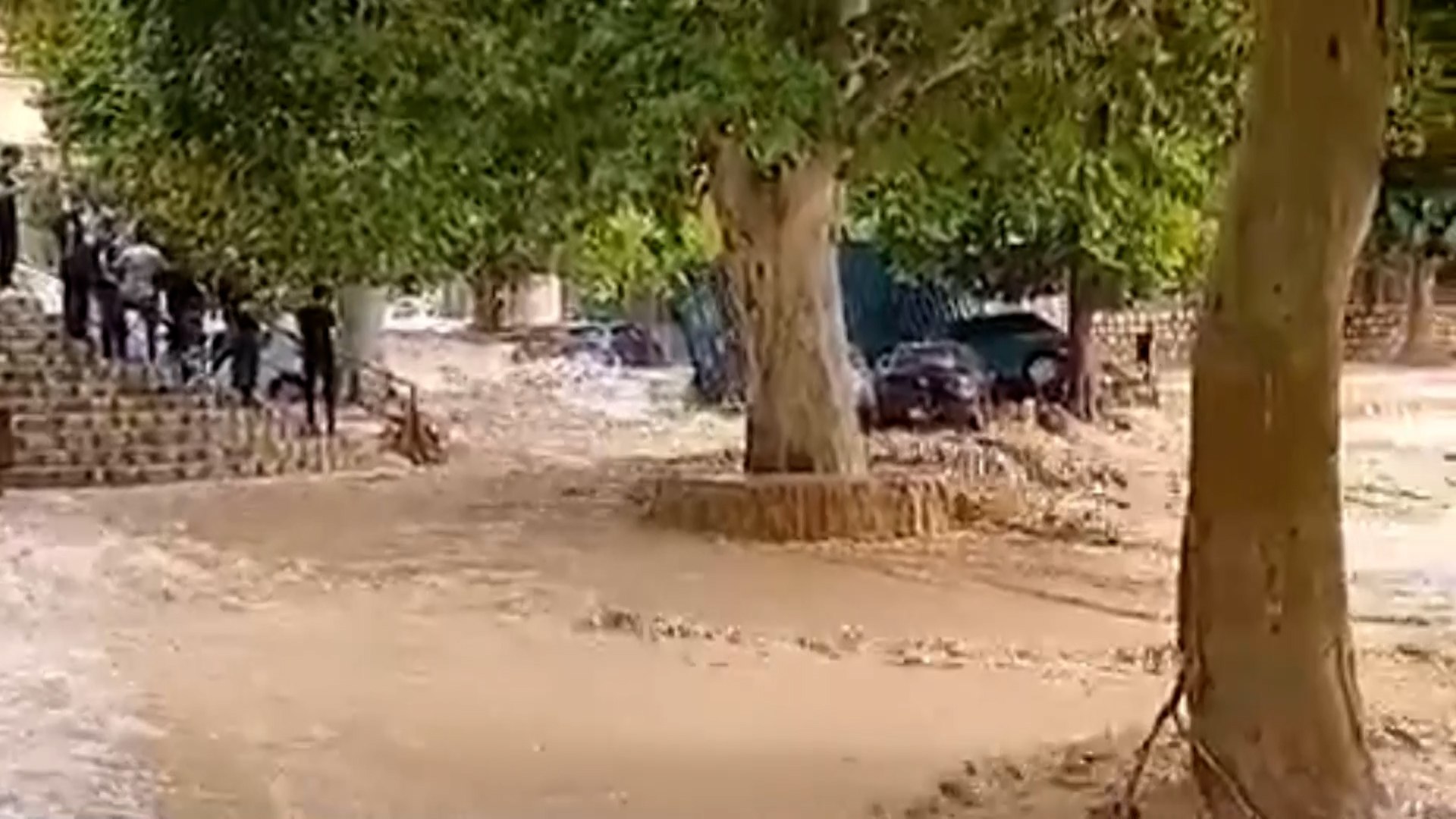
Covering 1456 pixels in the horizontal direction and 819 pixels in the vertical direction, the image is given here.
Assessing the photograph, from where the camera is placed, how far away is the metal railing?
12.8 metres

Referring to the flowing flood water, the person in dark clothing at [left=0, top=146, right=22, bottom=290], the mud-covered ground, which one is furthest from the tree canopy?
the person in dark clothing at [left=0, top=146, right=22, bottom=290]

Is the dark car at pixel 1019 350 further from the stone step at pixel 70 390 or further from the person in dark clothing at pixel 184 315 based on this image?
the stone step at pixel 70 390

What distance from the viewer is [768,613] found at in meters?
7.76

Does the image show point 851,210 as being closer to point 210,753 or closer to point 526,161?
point 526,161

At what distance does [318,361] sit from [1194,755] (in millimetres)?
8680

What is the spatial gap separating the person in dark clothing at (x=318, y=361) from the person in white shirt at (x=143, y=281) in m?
1.09

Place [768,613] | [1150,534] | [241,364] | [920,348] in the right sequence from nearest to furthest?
[768,613]
[1150,534]
[241,364]
[920,348]

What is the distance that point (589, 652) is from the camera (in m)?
7.05

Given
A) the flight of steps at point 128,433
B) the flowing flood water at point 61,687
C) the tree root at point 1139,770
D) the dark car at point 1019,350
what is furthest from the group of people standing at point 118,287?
the tree root at point 1139,770

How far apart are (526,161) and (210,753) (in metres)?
3.22

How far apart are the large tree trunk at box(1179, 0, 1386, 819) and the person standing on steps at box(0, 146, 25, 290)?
11.6 m

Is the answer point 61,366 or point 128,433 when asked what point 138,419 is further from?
point 61,366

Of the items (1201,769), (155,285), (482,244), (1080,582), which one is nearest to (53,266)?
(155,285)

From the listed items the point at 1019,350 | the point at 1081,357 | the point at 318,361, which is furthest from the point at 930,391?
the point at 318,361
